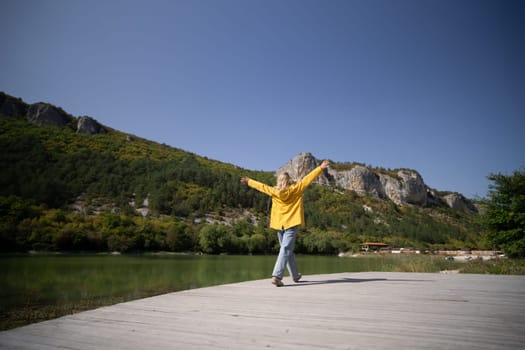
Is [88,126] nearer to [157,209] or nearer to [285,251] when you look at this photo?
[157,209]

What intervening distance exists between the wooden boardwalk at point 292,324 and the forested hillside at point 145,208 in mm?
50575

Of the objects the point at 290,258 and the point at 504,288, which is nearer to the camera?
the point at 504,288

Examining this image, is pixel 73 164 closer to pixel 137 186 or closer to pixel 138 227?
pixel 137 186

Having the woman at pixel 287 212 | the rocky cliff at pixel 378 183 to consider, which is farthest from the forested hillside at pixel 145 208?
the woman at pixel 287 212

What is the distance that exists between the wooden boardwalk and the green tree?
16381 millimetres

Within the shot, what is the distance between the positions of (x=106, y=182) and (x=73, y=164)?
1226cm

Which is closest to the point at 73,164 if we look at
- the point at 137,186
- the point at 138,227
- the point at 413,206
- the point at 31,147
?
the point at 31,147

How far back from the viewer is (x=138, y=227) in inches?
2335

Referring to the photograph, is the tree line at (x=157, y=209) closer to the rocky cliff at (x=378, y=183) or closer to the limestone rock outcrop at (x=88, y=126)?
the limestone rock outcrop at (x=88, y=126)

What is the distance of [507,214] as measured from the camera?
17.6 metres

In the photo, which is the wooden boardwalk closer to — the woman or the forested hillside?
the woman

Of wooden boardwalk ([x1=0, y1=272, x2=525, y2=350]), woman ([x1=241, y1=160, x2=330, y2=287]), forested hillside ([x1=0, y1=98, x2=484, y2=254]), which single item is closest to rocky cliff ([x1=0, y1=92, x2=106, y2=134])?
forested hillside ([x1=0, y1=98, x2=484, y2=254])

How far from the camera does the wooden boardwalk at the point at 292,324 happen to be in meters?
2.30

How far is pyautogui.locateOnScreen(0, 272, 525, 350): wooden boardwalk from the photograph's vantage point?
7.56ft
